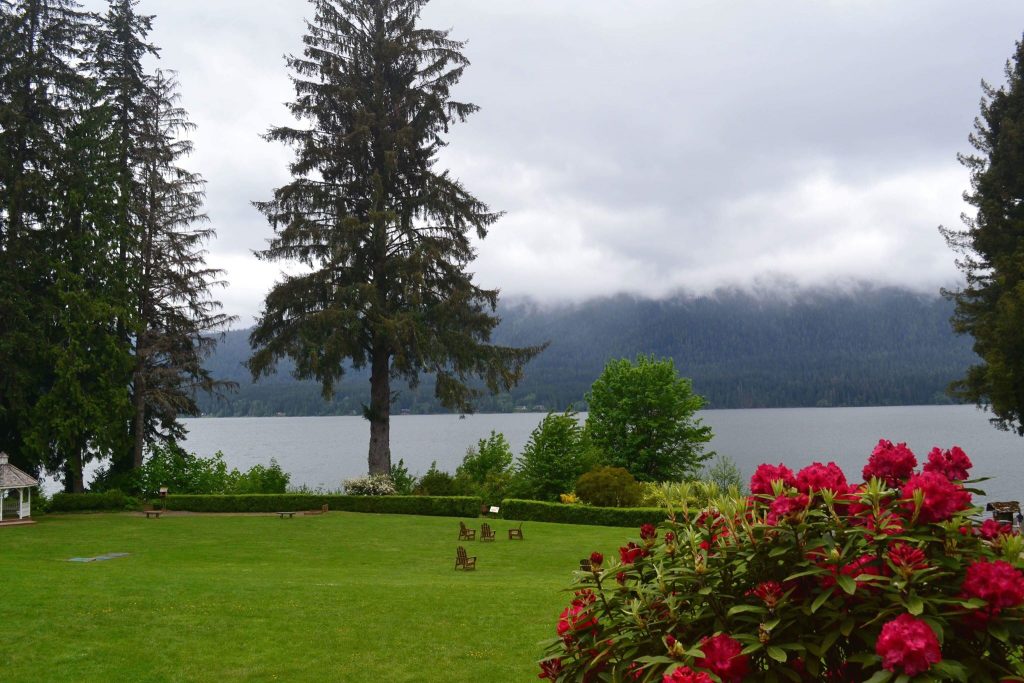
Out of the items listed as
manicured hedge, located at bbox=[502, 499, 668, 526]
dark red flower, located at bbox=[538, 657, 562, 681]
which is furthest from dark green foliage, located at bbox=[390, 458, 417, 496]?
dark red flower, located at bbox=[538, 657, 562, 681]

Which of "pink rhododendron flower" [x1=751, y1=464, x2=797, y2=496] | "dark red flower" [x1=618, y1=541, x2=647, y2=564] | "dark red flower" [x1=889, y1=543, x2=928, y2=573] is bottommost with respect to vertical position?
"dark red flower" [x1=618, y1=541, x2=647, y2=564]

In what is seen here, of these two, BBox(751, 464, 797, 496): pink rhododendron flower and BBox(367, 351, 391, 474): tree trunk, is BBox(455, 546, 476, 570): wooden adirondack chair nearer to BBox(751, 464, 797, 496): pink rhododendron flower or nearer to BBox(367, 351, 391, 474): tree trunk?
BBox(367, 351, 391, 474): tree trunk

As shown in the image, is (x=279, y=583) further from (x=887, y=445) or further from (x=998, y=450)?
(x=998, y=450)

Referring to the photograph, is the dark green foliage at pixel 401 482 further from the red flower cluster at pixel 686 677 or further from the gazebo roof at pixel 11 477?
the red flower cluster at pixel 686 677

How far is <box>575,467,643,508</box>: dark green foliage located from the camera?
29281 millimetres

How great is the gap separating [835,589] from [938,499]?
624 mm

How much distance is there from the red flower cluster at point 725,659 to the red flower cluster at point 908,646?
0.56m

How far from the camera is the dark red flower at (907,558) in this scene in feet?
10.3

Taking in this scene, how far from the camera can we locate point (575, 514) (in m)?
28.9

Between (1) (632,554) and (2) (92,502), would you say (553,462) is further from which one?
(1) (632,554)

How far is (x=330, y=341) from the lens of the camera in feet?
99.0

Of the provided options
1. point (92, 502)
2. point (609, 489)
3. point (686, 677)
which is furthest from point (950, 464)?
point (92, 502)

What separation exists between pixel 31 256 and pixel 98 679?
25.9 metres

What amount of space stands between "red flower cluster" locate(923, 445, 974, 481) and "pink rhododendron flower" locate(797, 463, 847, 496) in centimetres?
66
